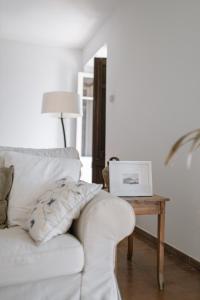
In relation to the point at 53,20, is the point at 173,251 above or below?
below

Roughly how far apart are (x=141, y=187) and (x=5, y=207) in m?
0.92

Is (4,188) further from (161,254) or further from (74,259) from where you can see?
(161,254)

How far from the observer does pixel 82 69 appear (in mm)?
5711

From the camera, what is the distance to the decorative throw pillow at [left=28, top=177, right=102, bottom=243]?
156cm

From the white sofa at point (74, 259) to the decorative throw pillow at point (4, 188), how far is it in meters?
0.22

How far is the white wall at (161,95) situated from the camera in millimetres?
2447

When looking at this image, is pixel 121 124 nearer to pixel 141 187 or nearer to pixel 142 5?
pixel 142 5

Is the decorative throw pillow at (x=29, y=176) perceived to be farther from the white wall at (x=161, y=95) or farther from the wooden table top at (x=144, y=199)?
the white wall at (x=161, y=95)

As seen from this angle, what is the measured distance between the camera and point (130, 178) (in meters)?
2.21

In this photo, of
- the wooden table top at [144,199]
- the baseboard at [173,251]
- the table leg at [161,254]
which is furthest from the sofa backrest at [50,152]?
the baseboard at [173,251]

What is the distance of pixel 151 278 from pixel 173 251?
0.50 metres

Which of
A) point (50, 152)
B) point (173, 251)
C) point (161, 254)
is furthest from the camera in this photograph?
point (173, 251)

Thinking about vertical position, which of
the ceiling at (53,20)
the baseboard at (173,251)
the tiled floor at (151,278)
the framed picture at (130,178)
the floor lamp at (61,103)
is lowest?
the tiled floor at (151,278)

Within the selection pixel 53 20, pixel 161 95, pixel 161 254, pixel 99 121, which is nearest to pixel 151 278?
pixel 161 254
